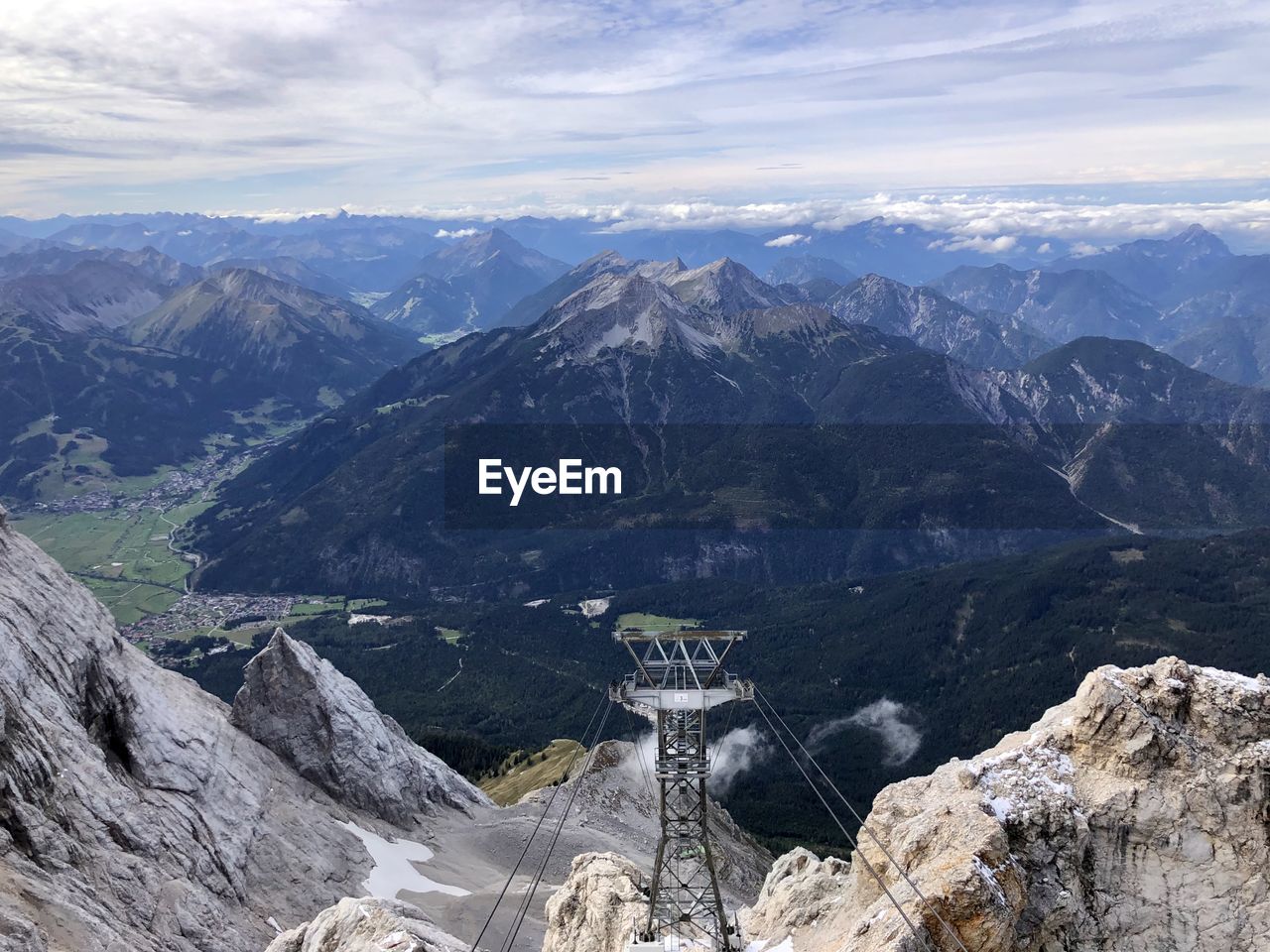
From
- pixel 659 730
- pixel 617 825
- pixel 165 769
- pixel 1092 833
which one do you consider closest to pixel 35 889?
pixel 165 769

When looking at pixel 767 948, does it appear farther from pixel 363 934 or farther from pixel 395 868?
pixel 395 868

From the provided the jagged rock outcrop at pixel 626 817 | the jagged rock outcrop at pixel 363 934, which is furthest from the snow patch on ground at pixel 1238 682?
the jagged rock outcrop at pixel 626 817

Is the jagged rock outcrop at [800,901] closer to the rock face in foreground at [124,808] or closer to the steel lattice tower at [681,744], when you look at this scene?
the steel lattice tower at [681,744]

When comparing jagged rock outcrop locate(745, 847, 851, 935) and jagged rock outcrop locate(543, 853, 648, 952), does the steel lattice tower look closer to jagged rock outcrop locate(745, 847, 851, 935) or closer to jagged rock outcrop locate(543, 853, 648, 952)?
jagged rock outcrop locate(745, 847, 851, 935)

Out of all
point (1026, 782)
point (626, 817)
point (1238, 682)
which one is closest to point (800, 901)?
point (1026, 782)

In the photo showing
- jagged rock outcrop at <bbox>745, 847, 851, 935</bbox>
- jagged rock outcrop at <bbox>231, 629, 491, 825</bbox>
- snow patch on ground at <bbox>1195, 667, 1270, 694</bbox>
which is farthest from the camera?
jagged rock outcrop at <bbox>231, 629, 491, 825</bbox>

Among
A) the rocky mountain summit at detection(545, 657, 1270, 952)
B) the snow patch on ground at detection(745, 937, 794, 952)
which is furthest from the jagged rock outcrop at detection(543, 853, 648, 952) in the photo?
the rocky mountain summit at detection(545, 657, 1270, 952)
